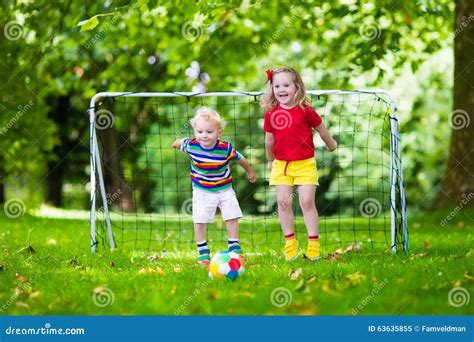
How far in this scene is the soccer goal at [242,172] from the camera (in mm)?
7754

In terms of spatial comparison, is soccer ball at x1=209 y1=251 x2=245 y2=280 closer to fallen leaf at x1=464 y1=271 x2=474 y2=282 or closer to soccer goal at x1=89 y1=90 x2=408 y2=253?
fallen leaf at x1=464 y1=271 x2=474 y2=282

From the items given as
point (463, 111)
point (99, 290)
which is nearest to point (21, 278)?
point (99, 290)

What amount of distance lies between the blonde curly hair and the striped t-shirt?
1.61ft

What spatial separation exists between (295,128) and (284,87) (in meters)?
0.36

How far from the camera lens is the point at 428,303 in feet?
13.9

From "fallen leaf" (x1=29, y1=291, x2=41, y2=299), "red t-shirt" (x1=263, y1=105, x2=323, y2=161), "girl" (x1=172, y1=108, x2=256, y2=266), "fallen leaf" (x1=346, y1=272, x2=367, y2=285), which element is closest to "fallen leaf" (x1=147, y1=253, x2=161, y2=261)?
"girl" (x1=172, y1=108, x2=256, y2=266)

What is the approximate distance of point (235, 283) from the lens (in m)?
4.80

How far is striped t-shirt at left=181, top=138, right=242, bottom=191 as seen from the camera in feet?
19.4

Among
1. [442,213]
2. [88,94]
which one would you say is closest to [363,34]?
[442,213]

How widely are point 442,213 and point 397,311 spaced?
620 centimetres

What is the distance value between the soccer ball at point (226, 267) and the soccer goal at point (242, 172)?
1810 mm

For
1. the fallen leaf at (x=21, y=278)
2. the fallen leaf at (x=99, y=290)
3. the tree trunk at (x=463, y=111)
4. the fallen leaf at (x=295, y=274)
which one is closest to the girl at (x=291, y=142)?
the fallen leaf at (x=295, y=274)

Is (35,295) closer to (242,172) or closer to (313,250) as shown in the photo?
(313,250)

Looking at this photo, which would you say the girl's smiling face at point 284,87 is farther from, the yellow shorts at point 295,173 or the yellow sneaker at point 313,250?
the yellow sneaker at point 313,250
